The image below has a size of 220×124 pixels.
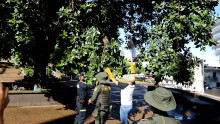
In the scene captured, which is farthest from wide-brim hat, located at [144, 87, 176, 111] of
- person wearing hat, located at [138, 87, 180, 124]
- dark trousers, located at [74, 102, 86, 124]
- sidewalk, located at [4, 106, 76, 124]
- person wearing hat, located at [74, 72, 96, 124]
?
sidewalk, located at [4, 106, 76, 124]

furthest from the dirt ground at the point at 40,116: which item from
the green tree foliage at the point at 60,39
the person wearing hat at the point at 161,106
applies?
the person wearing hat at the point at 161,106

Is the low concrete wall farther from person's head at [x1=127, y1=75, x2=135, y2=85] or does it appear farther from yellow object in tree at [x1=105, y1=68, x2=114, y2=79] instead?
person's head at [x1=127, y1=75, x2=135, y2=85]

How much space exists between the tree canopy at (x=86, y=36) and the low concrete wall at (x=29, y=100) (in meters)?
2.72

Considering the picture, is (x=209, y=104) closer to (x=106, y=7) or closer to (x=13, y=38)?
(x=106, y=7)

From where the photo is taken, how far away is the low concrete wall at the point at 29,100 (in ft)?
26.6

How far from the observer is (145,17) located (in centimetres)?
930

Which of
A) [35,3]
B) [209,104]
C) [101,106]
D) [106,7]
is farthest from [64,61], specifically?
[209,104]

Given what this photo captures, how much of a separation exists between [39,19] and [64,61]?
1.99 meters

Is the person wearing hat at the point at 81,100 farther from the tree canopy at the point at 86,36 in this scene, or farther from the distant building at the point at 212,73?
the distant building at the point at 212,73

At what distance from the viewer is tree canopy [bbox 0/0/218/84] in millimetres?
4816

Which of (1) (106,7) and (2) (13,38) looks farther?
(1) (106,7)

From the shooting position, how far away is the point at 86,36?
5.15 meters

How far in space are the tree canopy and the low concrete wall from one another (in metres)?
2.72

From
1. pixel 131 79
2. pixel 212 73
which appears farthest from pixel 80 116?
pixel 212 73
